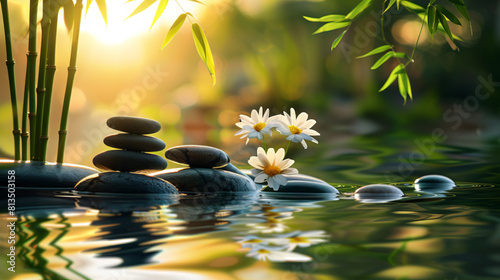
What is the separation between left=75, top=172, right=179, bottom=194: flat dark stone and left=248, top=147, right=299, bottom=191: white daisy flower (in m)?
0.52

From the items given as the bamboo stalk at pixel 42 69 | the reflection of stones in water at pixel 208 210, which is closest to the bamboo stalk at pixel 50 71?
the bamboo stalk at pixel 42 69

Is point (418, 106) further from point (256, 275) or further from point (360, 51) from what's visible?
point (256, 275)

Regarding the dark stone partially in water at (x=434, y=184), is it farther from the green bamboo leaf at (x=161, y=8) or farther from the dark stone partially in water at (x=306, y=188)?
the green bamboo leaf at (x=161, y=8)

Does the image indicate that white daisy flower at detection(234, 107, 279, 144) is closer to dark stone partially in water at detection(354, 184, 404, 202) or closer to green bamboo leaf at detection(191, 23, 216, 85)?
green bamboo leaf at detection(191, 23, 216, 85)

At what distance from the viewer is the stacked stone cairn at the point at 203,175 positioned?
2.76 meters

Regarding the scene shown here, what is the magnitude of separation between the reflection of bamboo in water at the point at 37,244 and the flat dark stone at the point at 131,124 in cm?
103

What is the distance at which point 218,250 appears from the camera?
1.36 m

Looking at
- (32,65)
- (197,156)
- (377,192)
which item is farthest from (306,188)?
(32,65)

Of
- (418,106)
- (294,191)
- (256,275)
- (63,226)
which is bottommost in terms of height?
(256,275)

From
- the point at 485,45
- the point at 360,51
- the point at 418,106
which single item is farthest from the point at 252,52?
the point at 485,45

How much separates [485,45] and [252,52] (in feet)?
21.3

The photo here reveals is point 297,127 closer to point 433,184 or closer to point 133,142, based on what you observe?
point 133,142

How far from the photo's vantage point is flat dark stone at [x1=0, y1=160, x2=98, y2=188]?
270cm

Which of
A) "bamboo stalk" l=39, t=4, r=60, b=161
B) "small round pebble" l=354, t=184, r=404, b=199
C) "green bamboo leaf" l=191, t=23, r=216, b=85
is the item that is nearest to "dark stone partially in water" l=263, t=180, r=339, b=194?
"small round pebble" l=354, t=184, r=404, b=199
